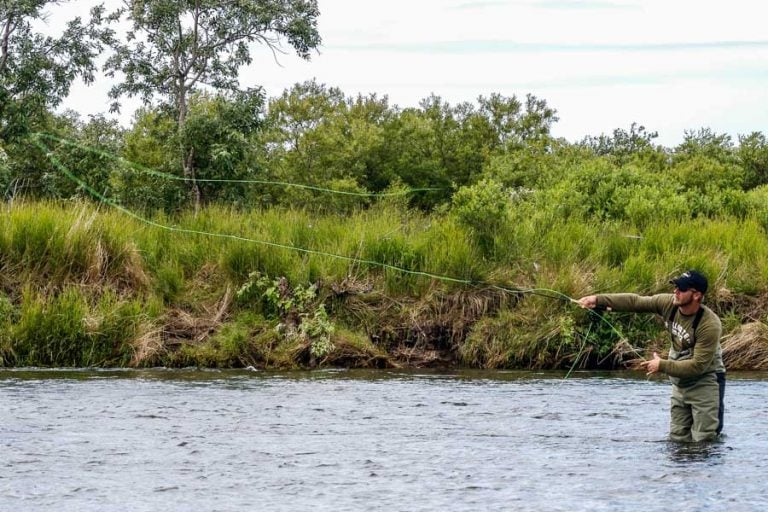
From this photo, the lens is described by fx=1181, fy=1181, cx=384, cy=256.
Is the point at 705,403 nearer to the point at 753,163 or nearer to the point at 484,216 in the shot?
the point at 484,216

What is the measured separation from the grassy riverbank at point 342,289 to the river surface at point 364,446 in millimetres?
1179

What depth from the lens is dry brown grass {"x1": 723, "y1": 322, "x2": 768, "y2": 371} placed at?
1404 centimetres

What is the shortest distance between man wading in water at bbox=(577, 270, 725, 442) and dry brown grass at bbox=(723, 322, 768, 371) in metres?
4.95

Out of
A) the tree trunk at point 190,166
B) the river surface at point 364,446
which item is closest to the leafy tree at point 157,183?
the tree trunk at point 190,166

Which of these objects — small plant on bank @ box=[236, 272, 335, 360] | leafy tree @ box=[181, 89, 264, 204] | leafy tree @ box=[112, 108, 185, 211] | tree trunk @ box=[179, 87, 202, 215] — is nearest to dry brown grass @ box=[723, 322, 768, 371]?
small plant on bank @ box=[236, 272, 335, 360]

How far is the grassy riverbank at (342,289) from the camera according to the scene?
1412 cm

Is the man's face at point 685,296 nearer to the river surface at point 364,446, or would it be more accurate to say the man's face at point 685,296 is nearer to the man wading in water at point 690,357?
the man wading in water at point 690,357

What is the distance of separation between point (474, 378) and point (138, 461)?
5410mm

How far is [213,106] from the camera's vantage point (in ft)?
72.6

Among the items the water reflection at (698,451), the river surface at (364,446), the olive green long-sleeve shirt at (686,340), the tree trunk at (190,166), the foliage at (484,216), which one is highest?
the tree trunk at (190,166)

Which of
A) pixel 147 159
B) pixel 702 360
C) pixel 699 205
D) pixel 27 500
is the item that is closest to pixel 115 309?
pixel 27 500

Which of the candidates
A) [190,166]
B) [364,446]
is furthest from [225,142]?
[364,446]

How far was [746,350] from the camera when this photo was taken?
1412 cm

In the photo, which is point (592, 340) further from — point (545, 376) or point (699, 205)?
point (699, 205)
